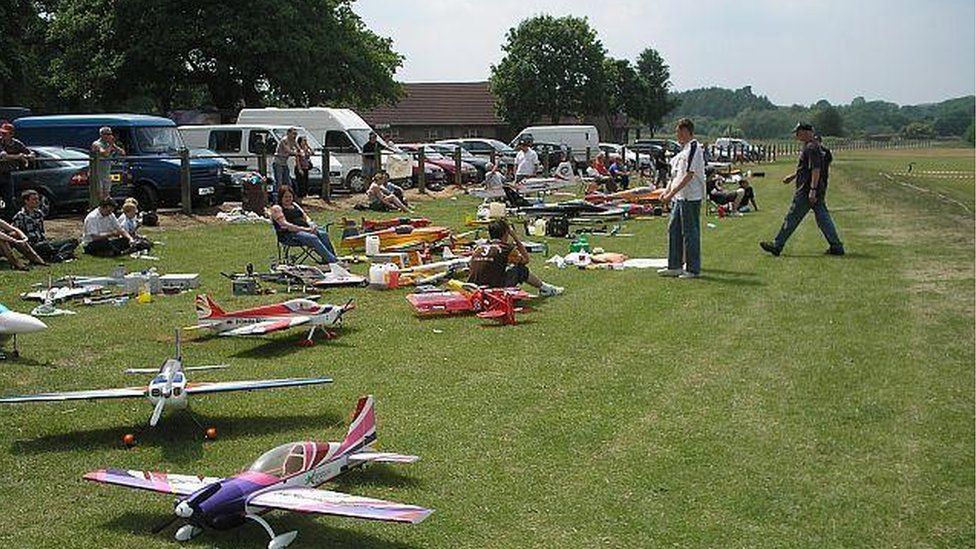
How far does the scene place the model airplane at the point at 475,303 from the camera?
35.8 feet

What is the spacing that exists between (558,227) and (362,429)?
43.5 feet

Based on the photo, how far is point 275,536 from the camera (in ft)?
17.1

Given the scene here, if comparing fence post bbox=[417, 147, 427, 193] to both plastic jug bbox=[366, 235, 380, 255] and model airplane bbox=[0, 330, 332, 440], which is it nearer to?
plastic jug bbox=[366, 235, 380, 255]

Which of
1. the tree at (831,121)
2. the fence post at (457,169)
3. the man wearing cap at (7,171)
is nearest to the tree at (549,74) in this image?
the tree at (831,121)

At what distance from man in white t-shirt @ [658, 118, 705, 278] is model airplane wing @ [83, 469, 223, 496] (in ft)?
30.7

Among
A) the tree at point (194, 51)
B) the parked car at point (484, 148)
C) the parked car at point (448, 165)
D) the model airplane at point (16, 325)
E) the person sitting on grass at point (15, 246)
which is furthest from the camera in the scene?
the tree at point (194, 51)

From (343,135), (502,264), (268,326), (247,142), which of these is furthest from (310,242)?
(343,135)

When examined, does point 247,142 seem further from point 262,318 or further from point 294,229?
point 262,318

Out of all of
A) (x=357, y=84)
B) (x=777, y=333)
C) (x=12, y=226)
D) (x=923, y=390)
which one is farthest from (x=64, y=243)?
(x=357, y=84)

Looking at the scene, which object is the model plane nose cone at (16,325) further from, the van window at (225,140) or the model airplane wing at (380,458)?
the van window at (225,140)

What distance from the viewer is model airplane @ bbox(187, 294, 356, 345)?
9.48 m

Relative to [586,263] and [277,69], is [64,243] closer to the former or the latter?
[586,263]

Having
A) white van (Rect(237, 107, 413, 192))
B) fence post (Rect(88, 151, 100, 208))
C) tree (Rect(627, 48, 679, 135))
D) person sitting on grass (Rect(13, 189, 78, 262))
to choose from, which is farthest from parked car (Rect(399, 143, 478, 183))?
tree (Rect(627, 48, 679, 135))

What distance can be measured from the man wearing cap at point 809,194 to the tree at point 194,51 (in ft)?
102
